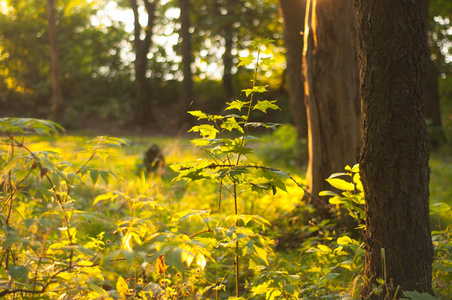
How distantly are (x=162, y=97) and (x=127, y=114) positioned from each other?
→ 7.78ft

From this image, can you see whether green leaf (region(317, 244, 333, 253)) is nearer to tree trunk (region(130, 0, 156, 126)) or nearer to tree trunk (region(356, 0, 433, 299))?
tree trunk (region(356, 0, 433, 299))

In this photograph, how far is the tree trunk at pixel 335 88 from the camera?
15.6 feet

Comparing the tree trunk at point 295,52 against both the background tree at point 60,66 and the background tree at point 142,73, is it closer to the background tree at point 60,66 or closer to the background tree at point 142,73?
the background tree at point 142,73

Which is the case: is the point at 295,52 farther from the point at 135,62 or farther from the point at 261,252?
the point at 135,62

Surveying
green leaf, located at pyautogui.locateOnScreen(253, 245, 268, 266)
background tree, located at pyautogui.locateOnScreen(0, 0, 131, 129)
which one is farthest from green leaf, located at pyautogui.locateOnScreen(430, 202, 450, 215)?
background tree, located at pyautogui.locateOnScreen(0, 0, 131, 129)

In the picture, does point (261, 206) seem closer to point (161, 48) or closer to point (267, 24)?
point (267, 24)

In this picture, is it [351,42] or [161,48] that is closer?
[351,42]

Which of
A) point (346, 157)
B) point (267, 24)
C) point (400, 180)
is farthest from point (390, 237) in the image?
point (267, 24)

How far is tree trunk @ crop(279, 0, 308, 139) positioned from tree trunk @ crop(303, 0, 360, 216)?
286 centimetres

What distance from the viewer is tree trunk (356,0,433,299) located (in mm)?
2104

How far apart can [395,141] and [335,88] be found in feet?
9.09

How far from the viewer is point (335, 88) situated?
480 cm

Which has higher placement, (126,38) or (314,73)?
(126,38)

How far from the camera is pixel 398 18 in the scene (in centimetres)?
208
